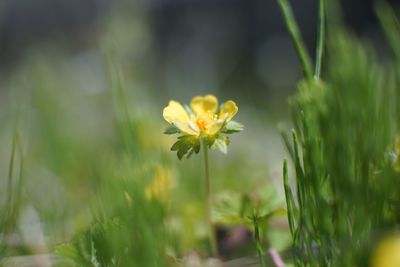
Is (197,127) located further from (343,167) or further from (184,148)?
(343,167)

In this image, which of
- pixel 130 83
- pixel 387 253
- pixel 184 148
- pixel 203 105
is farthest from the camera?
pixel 130 83

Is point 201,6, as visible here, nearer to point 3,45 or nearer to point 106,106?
point 3,45

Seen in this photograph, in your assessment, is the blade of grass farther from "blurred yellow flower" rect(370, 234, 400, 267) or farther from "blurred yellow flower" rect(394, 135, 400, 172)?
"blurred yellow flower" rect(370, 234, 400, 267)

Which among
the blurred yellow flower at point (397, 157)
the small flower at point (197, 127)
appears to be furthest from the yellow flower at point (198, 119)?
the blurred yellow flower at point (397, 157)

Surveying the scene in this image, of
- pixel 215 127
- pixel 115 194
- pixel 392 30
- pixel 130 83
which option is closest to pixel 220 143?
pixel 215 127

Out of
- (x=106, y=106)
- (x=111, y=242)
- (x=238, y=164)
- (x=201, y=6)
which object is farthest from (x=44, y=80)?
(x=201, y=6)

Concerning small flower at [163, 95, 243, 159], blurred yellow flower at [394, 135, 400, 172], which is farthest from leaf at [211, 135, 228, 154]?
blurred yellow flower at [394, 135, 400, 172]
